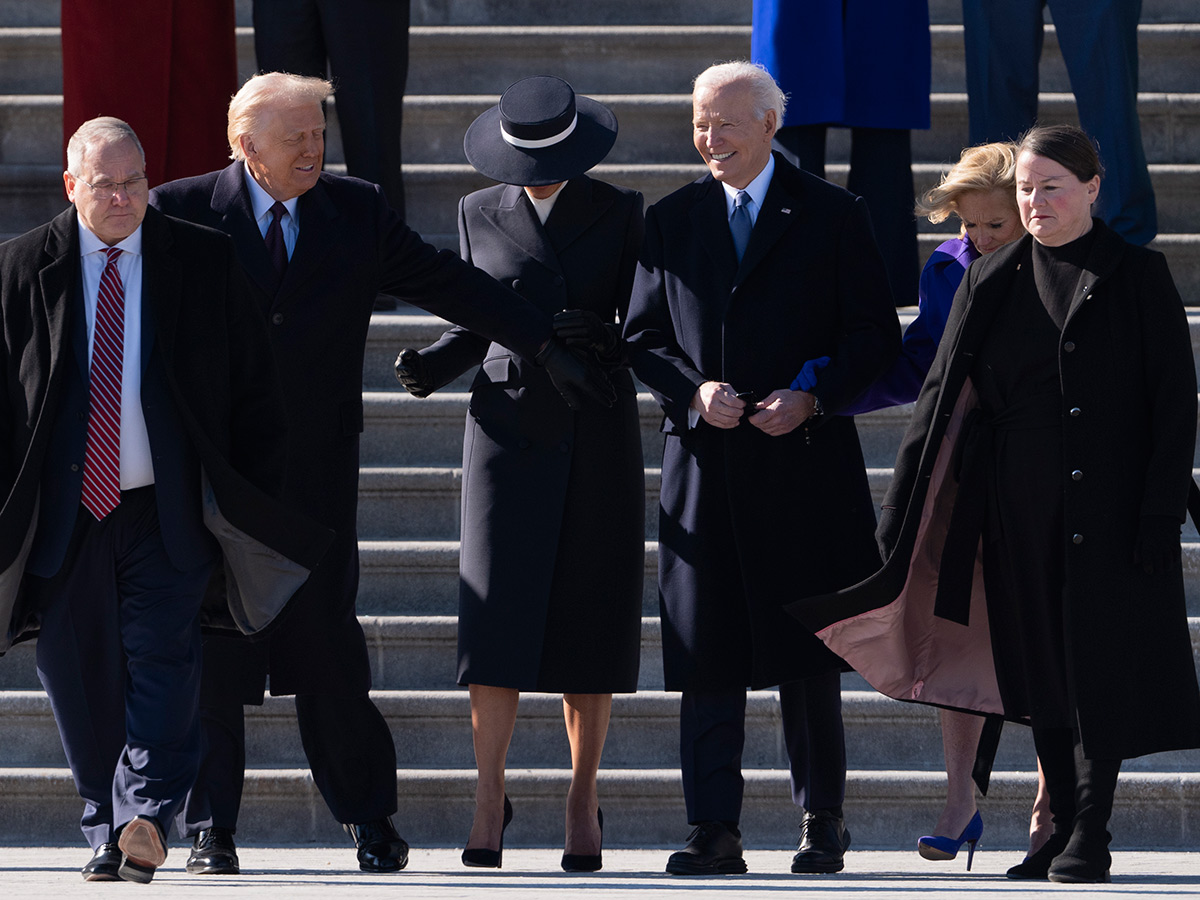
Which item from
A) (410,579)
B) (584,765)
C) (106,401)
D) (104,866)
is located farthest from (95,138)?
(410,579)

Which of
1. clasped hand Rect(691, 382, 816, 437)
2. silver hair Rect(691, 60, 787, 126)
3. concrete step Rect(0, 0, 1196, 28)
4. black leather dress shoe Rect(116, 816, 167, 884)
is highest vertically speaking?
concrete step Rect(0, 0, 1196, 28)

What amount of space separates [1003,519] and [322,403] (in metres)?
1.58

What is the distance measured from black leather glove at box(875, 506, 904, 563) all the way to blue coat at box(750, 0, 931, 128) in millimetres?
2152

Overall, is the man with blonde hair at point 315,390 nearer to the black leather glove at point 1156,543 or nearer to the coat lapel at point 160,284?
the coat lapel at point 160,284

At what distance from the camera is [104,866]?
4402 millimetres

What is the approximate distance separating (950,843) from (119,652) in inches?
76.1

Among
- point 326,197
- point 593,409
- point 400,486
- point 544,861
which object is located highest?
point 326,197

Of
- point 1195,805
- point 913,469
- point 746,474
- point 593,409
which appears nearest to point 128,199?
point 593,409

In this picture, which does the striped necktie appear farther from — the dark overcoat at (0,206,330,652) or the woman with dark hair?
the woman with dark hair

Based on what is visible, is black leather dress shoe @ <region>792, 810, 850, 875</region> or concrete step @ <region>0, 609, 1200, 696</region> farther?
concrete step @ <region>0, 609, 1200, 696</region>

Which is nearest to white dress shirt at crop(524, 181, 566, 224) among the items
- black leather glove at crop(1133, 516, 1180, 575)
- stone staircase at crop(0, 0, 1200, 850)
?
stone staircase at crop(0, 0, 1200, 850)

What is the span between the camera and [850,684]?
5844 mm

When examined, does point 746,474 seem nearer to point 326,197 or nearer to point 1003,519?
point 1003,519

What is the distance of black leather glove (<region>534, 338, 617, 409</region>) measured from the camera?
4.90m
